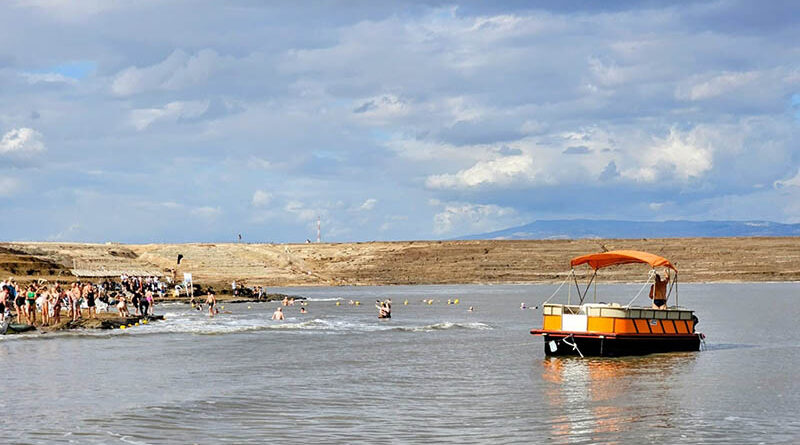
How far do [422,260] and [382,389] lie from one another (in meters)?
108

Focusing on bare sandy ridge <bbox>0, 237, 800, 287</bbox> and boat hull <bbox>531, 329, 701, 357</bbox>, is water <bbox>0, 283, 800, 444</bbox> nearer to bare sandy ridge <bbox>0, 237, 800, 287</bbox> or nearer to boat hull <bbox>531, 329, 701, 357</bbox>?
boat hull <bbox>531, 329, 701, 357</bbox>

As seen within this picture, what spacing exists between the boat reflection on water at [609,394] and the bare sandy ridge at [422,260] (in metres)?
84.3

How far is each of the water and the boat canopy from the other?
3.56m

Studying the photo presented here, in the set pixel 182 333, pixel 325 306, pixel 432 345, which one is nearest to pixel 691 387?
pixel 432 345

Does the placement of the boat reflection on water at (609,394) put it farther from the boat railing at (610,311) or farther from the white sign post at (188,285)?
the white sign post at (188,285)

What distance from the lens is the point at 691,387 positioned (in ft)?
91.4

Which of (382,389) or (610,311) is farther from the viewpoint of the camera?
(610,311)

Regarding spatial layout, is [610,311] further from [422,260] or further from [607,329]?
[422,260]

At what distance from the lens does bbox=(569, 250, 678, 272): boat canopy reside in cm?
3753

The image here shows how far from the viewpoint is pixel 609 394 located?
26453 millimetres

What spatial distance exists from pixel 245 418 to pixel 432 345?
2051 centimetres

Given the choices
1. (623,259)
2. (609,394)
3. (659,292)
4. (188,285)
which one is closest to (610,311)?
(623,259)

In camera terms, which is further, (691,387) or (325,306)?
(325,306)

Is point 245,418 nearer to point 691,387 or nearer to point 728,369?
point 691,387
